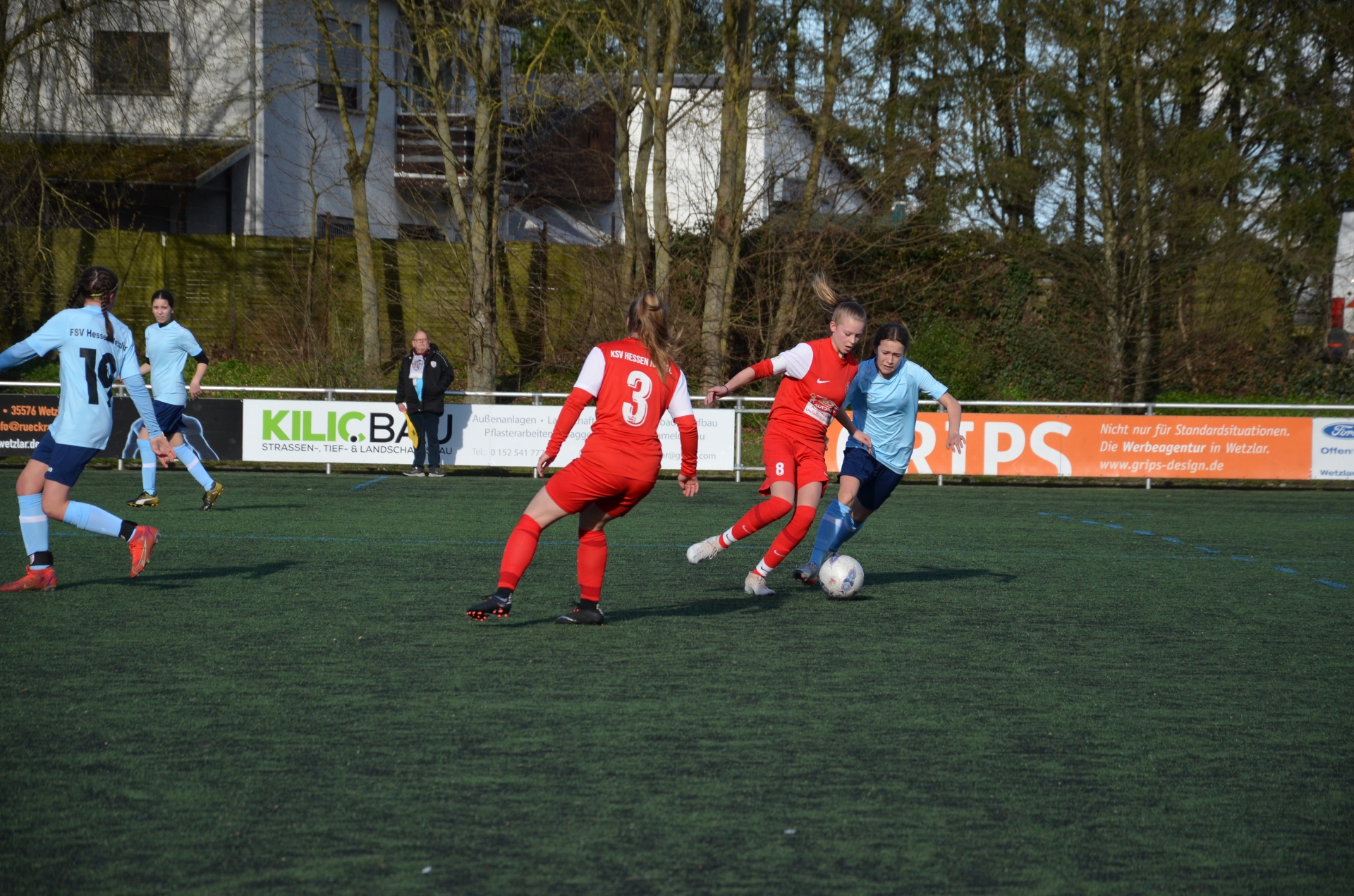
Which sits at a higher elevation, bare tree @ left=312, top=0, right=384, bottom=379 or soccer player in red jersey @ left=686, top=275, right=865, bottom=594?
bare tree @ left=312, top=0, right=384, bottom=379

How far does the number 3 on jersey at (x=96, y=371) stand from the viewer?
7.08 metres

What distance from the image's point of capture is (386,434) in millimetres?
17906

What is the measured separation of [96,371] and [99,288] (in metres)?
0.50

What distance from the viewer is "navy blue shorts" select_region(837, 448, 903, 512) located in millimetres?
8031

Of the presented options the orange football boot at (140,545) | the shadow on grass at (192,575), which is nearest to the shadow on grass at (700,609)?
the orange football boot at (140,545)

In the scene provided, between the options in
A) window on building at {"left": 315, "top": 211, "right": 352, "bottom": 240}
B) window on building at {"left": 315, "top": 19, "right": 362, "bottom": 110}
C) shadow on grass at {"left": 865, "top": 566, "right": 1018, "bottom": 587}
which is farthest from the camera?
window on building at {"left": 315, "top": 211, "right": 352, "bottom": 240}

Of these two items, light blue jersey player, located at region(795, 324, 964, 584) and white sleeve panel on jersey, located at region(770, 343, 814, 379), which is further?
light blue jersey player, located at region(795, 324, 964, 584)

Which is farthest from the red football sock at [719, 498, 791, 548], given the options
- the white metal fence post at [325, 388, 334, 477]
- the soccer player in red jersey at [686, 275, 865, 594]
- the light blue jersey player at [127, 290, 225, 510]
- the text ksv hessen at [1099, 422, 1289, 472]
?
the text ksv hessen at [1099, 422, 1289, 472]

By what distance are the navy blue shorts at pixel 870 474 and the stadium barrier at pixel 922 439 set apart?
30.8ft

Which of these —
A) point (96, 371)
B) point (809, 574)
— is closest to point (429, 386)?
point (809, 574)

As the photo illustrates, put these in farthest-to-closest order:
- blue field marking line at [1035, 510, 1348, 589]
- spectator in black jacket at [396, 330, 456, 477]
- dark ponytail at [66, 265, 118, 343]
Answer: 1. spectator in black jacket at [396, 330, 456, 477]
2. blue field marking line at [1035, 510, 1348, 589]
3. dark ponytail at [66, 265, 118, 343]

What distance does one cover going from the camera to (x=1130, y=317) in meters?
24.0

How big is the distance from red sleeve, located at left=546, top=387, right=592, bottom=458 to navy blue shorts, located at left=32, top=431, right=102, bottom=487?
2949 millimetres

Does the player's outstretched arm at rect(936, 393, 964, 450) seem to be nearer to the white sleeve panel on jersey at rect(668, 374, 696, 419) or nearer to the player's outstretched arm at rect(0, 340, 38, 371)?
the white sleeve panel on jersey at rect(668, 374, 696, 419)
